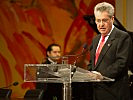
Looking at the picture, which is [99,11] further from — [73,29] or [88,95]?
[73,29]

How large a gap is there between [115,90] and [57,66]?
1.65 ft

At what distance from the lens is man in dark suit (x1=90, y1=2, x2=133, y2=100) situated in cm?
253

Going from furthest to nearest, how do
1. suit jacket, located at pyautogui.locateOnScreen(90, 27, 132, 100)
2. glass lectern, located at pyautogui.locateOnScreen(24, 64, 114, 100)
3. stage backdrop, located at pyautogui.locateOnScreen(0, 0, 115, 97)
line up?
stage backdrop, located at pyautogui.locateOnScreen(0, 0, 115, 97) < suit jacket, located at pyautogui.locateOnScreen(90, 27, 132, 100) < glass lectern, located at pyautogui.locateOnScreen(24, 64, 114, 100)

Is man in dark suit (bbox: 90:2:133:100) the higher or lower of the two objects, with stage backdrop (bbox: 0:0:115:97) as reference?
lower

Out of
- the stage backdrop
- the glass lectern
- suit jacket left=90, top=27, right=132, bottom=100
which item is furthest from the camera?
the stage backdrop

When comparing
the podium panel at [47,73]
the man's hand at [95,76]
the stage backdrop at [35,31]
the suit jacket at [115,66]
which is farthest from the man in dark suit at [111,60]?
the stage backdrop at [35,31]

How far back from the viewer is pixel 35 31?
7094 mm

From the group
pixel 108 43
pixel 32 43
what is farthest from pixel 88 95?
pixel 32 43

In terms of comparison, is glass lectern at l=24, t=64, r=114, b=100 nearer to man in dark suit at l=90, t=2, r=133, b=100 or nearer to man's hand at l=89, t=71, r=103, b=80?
man's hand at l=89, t=71, r=103, b=80

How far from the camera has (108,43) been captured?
104 inches

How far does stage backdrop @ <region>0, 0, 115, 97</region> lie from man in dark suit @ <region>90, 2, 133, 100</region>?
13.9ft

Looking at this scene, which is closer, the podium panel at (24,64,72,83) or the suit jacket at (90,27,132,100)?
the podium panel at (24,64,72,83)

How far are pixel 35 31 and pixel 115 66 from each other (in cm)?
471

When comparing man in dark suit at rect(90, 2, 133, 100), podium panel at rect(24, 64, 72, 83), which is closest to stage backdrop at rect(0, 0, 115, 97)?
man in dark suit at rect(90, 2, 133, 100)
